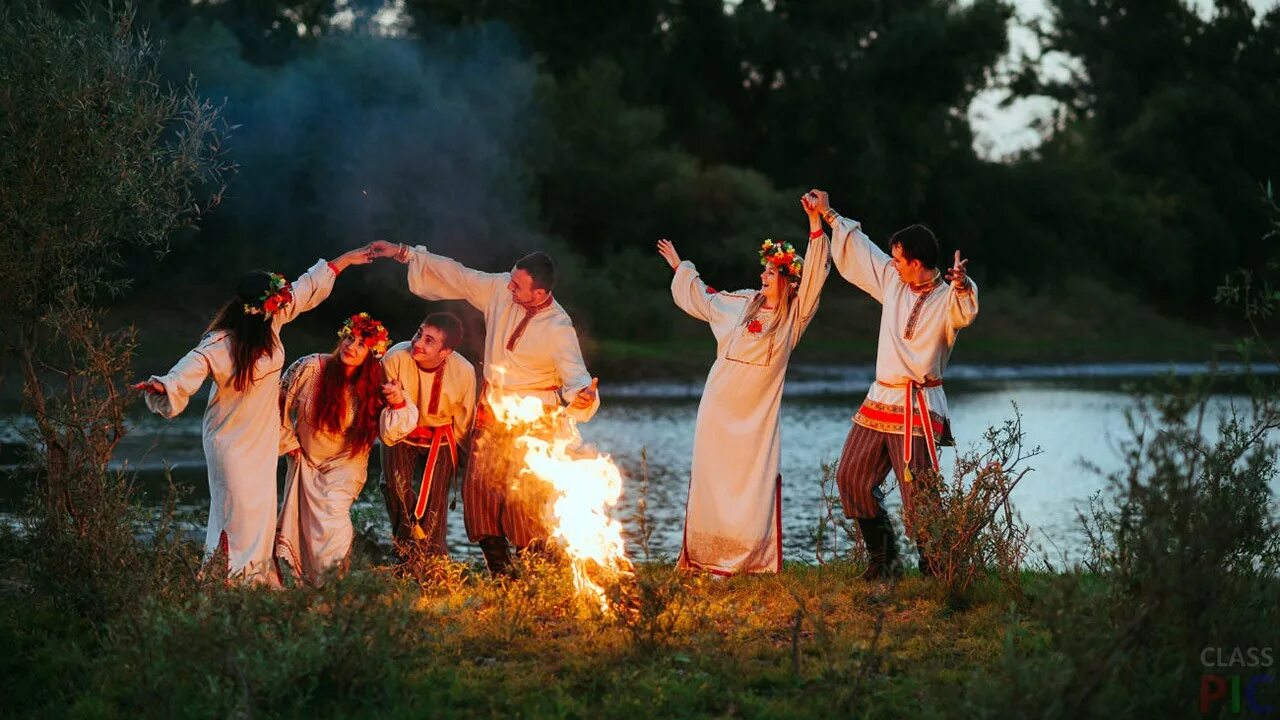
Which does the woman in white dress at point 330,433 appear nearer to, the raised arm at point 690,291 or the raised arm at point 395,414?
the raised arm at point 395,414

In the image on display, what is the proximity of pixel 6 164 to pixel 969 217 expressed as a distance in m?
37.3

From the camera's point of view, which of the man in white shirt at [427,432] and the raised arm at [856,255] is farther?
the raised arm at [856,255]

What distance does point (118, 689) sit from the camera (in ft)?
21.8

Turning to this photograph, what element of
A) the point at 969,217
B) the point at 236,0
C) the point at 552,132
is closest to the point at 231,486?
the point at 552,132

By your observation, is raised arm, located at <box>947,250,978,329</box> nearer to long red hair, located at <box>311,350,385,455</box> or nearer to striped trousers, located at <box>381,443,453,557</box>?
striped trousers, located at <box>381,443,453,557</box>

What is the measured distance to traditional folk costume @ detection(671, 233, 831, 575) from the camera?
9.14 metres

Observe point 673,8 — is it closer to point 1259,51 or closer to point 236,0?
point 236,0

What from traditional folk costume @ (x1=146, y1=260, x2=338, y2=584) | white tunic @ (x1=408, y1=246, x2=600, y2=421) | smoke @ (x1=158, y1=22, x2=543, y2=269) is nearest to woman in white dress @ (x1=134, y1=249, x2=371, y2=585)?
traditional folk costume @ (x1=146, y1=260, x2=338, y2=584)

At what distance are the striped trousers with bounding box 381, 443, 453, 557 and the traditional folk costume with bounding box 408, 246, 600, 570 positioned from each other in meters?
0.16

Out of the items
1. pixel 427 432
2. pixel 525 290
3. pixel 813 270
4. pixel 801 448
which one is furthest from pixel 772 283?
pixel 801 448

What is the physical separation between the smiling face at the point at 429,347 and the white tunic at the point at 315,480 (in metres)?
0.36

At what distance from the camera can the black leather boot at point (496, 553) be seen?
8984mm

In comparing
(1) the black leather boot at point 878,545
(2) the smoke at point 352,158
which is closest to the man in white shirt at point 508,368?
(1) the black leather boot at point 878,545

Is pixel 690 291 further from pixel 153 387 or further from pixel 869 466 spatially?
pixel 153 387
